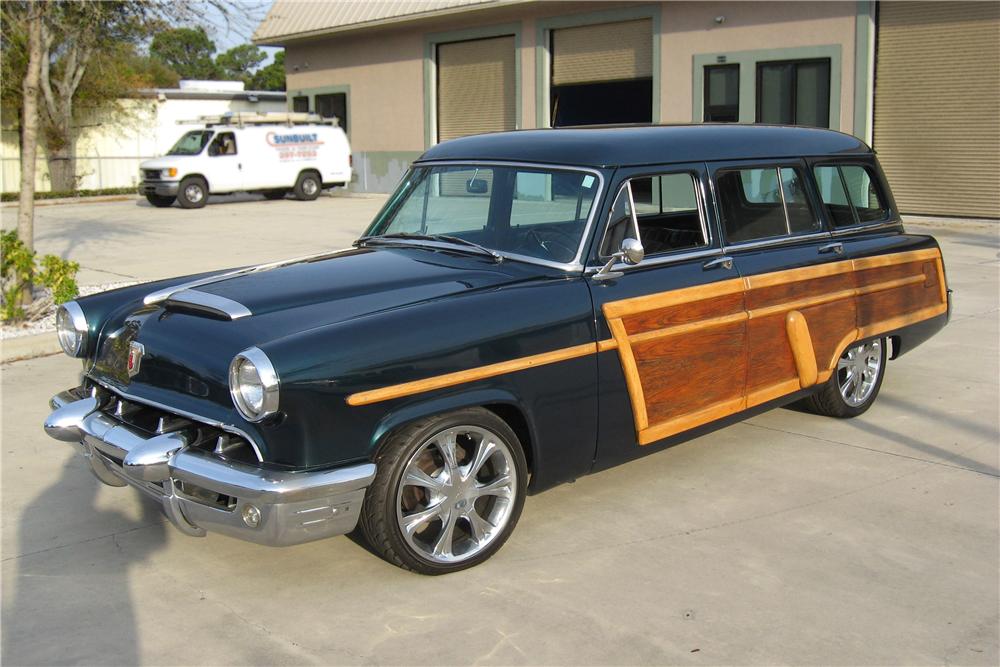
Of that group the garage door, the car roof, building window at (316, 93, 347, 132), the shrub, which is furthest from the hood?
building window at (316, 93, 347, 132)

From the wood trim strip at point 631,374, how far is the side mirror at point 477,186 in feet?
3.46

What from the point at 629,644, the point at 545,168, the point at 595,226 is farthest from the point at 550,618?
the point at 545,168

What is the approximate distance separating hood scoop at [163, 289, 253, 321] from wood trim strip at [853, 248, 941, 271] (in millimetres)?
3517

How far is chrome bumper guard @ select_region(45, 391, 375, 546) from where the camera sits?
355 centimetres

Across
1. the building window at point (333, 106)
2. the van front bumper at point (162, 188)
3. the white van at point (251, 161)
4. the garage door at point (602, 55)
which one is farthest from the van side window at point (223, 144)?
the garage door at point (602, 55)

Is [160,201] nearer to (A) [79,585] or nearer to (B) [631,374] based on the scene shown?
(A) [79,585]

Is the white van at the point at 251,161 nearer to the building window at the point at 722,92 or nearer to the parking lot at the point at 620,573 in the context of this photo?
the building window at the point at 722,92

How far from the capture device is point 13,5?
10359mm

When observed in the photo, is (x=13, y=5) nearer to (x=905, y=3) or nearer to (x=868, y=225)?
(x=868, y=225)

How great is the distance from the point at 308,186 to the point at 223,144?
2380 mm

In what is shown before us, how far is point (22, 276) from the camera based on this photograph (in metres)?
8.77

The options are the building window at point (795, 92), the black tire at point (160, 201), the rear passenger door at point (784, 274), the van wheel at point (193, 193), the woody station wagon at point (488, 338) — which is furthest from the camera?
the black tire at point (160, 201)

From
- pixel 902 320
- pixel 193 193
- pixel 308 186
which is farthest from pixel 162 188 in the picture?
pixel 902 320

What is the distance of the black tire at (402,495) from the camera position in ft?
12.4
